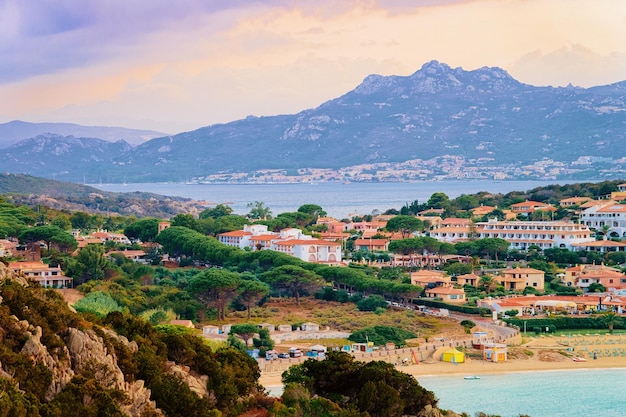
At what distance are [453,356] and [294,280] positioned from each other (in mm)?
10559

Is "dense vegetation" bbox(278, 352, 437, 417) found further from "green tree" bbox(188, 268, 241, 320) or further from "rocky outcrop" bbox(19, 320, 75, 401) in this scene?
"green tree" bbox(188, 268, 241, 320)

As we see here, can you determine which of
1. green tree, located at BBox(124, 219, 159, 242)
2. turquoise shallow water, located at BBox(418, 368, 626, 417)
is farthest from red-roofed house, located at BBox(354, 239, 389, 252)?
turquoise shallow water, located at BBox(418, 368, 626, 417)

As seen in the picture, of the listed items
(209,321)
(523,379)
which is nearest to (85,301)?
(209,321)

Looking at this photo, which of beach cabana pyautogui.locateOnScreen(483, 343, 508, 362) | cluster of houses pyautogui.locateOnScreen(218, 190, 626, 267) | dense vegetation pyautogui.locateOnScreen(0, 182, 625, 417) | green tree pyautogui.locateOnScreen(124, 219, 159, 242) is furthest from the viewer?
green tree pyautogui.locateOnScreen(124, 219, 159, 242)

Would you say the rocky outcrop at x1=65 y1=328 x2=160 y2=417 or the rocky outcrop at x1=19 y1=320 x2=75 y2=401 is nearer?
the rocky outcrop at x1=19 y1=320 x2=75 y2=401

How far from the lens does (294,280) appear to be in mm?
37469

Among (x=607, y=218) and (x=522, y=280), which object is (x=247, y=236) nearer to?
(x=522, y=280)

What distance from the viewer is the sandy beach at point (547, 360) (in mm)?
26938

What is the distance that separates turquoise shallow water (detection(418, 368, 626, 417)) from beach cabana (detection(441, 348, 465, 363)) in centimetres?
139

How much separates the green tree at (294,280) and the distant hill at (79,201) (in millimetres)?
45511

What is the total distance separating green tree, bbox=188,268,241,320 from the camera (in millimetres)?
33312

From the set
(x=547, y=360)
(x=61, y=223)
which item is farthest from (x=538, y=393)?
(x=61, y=223)

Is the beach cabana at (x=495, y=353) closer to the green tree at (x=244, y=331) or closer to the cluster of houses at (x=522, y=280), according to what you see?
the green tree at (x=244, y=331)

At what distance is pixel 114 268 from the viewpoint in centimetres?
3838
